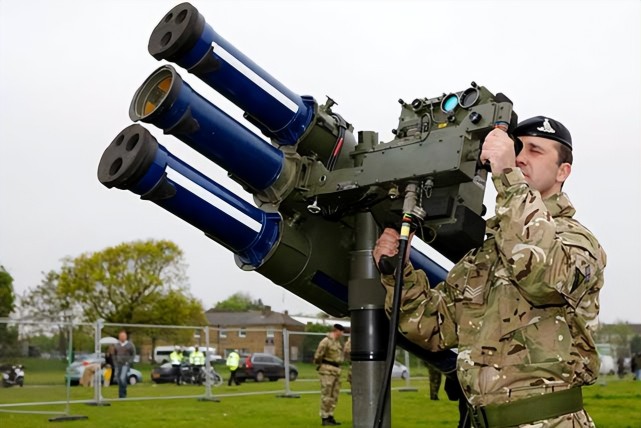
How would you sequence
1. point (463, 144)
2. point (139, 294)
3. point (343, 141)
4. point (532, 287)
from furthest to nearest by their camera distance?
point (139, 294)
point (343, 141)
point (463, 144)
point (532, 287)

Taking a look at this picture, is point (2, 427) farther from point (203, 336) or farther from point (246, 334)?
point (246, 334)

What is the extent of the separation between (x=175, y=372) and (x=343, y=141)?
67.6 feet

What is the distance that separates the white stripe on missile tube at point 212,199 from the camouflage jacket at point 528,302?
1.20m

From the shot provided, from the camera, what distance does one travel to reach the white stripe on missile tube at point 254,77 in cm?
400

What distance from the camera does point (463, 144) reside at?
145 inches

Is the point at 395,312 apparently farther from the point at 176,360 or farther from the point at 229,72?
the point at 176,360

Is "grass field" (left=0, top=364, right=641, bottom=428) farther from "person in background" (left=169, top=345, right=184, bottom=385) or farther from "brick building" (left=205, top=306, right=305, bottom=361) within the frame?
"person in background" (left=169, top=345, right=184, bottom=385)

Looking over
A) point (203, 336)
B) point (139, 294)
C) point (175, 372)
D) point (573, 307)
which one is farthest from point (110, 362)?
point (139, 294)

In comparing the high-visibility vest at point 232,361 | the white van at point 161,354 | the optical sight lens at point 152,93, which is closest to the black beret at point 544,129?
the optical sight lens at point 152,93

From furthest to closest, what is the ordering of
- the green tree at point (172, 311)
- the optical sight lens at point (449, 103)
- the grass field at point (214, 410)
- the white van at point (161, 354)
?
the green tree at point (172, 311), the white van at point (161, 354), the grass field at point (214, 410), the optical sight lens at point (449, 103)

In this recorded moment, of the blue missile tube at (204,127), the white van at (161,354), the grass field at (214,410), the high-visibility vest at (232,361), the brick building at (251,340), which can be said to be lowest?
the grass field at (214,410)

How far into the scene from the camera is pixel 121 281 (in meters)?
53.6

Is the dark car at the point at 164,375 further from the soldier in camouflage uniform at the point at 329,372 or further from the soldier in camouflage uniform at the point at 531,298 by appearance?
the soldier in camouflage uniform at the point at 531,298

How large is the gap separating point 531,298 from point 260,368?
27.5m
